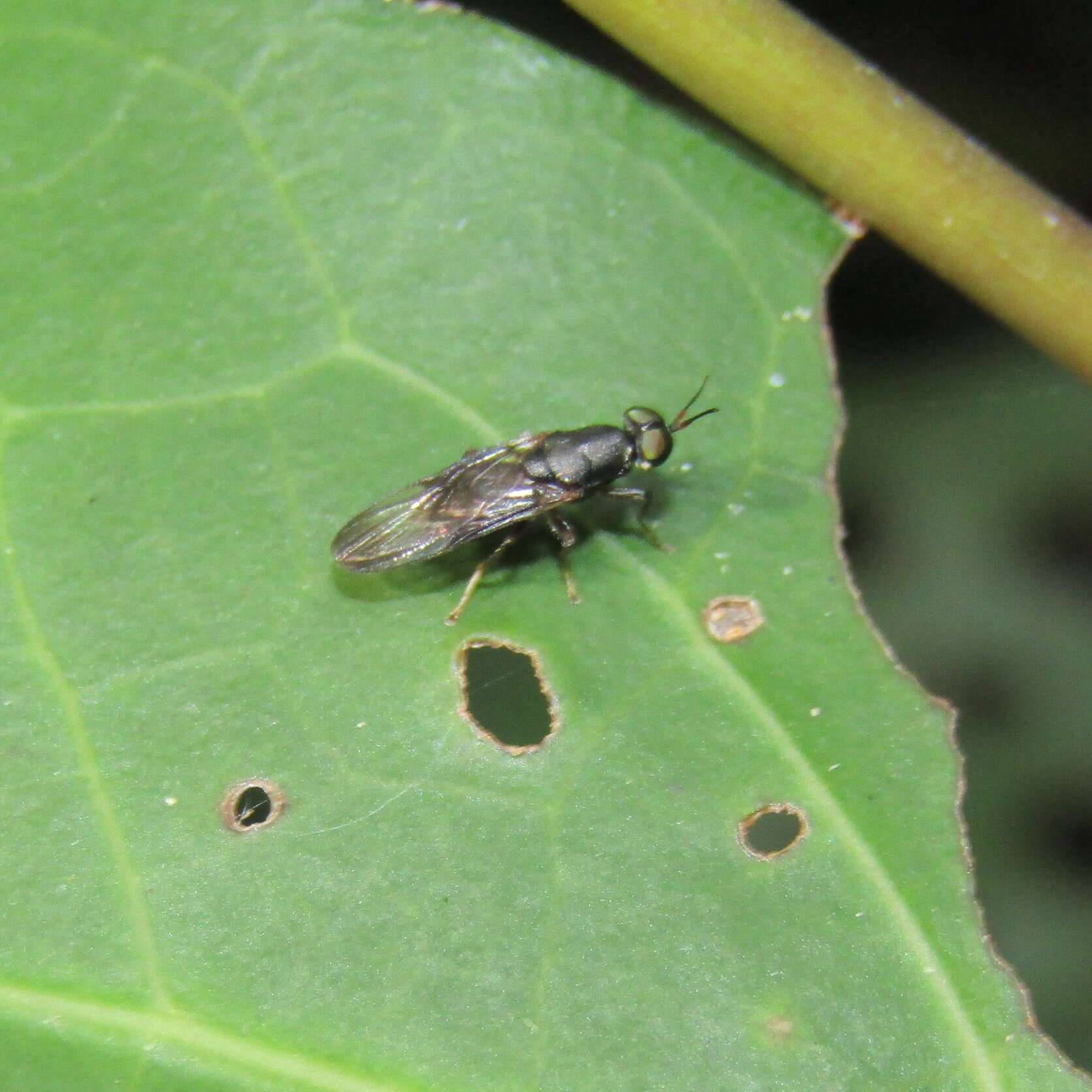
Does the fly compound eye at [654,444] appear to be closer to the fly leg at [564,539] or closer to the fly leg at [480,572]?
the fly leg at [564,539]

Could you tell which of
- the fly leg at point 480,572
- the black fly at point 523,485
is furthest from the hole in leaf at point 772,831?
the fly leg at point 480,572

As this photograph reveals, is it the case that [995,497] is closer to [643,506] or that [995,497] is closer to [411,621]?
[643,506]

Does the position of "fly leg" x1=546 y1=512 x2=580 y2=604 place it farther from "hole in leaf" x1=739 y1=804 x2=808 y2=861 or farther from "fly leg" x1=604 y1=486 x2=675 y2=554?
"hole in leaf" x1=739 y1=804 x2=808 y2=861

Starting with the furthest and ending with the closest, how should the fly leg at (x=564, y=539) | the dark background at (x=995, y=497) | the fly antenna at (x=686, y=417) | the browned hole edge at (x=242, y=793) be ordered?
the dark background at (x=995, y=497) < the fly antenna at (x=686, y=417) < the fly leg at (x=564, y=539) < the browned hole edge at (x=242, y=793)

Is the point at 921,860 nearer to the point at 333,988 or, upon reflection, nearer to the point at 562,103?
the point at 333,988

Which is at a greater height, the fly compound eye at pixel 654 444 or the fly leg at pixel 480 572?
the fly compound eye at pixel 654 444
